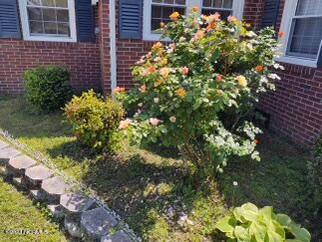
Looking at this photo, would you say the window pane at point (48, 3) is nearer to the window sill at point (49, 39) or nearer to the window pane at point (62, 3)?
the window pane at point (62, 3)

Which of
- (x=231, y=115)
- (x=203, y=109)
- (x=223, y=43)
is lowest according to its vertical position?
(x=231, y=115)

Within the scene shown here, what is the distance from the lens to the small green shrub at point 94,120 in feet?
10.4

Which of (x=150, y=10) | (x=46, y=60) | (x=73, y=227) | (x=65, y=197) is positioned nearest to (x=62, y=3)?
(x=46, y=60)

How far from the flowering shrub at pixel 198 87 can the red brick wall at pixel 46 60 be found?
303 cm

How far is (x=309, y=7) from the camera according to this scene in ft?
12.5

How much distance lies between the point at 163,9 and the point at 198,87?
2892 mm

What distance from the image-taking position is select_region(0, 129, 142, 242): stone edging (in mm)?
2370

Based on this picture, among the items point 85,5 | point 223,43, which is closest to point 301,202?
point 223,43

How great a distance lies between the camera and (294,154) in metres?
3.70

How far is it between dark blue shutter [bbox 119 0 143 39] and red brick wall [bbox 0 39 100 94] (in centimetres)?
144

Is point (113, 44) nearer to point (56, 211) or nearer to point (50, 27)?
point (50, 27)

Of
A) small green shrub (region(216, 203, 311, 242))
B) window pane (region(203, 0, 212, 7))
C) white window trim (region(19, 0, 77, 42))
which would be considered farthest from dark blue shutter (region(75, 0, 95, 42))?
small green shrub (region(216, 203, 311, 242))

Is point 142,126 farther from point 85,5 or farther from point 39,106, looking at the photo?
point 85,5

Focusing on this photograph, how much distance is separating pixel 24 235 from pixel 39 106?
9.08 ft
